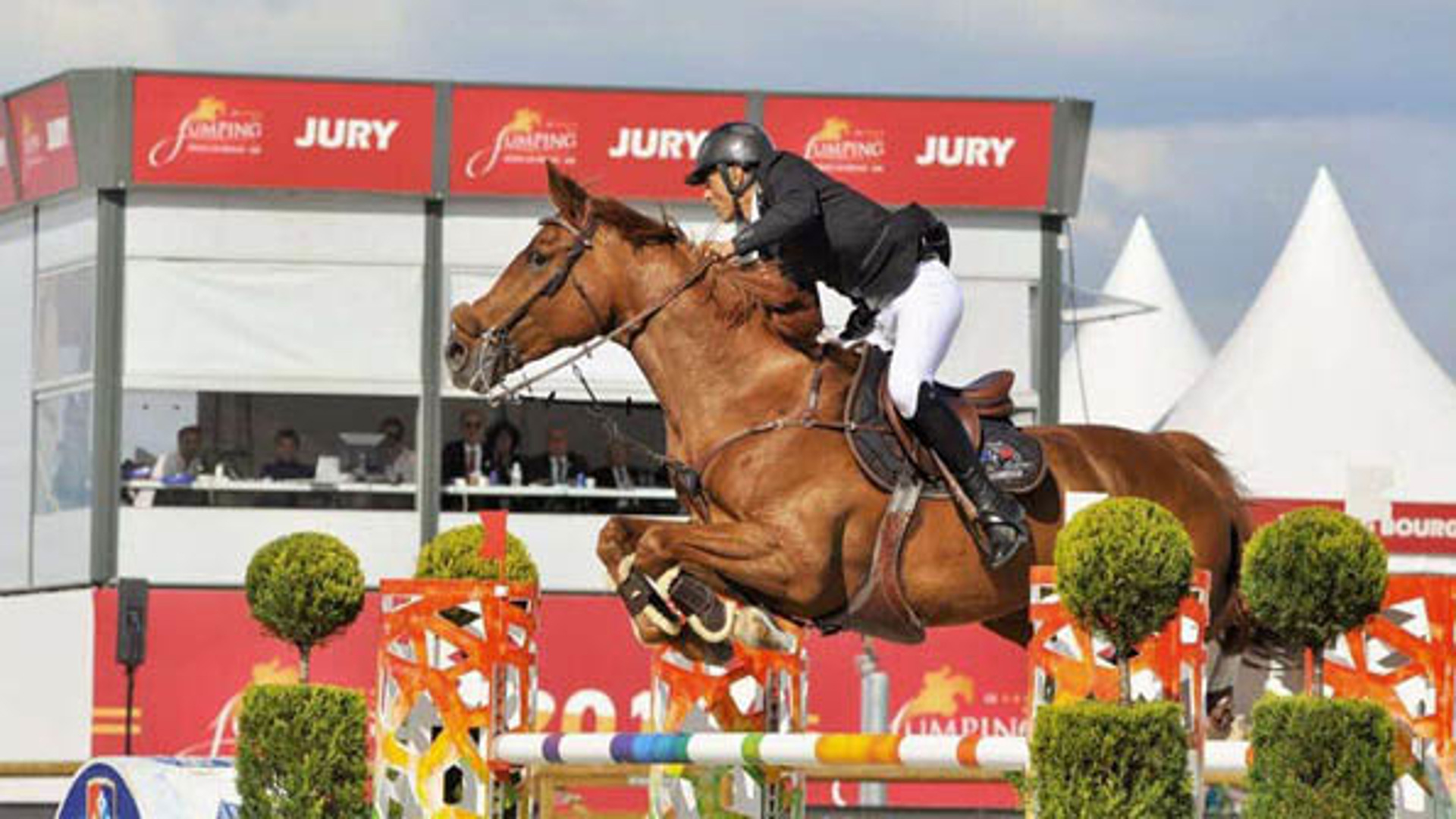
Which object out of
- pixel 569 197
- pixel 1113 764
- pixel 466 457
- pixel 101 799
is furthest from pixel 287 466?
pixel 1113 764

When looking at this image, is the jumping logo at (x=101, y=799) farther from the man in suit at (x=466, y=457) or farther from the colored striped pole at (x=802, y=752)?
the man in suit at (x=466, y=457)

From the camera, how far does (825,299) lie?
19.0m

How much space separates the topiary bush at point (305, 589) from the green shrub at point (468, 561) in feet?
0.84

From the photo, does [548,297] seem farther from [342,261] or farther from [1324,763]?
[342,261]

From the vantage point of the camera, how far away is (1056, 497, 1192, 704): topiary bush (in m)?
6.87

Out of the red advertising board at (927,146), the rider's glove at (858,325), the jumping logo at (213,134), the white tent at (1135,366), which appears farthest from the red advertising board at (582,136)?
the white tent at (1135,366)

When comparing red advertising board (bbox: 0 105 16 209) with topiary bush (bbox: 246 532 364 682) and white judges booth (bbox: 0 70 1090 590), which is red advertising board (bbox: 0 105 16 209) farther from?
topiary bush (bbox: 246 532 364 682)

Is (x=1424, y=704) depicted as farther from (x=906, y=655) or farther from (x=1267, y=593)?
(x=906, y=655)

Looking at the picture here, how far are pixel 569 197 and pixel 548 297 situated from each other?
376 millimetres

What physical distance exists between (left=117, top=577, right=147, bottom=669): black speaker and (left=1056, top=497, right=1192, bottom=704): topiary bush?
938 cm

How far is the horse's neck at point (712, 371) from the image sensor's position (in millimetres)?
9094

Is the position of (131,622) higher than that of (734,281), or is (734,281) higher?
(734,281)

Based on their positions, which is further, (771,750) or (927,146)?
(927,146)

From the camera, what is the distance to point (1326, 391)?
24531 millimetres
